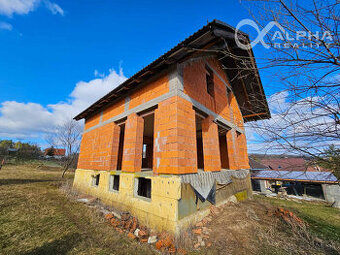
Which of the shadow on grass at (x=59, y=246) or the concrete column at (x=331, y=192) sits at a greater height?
the shadow on grass at (x=59, y=246)

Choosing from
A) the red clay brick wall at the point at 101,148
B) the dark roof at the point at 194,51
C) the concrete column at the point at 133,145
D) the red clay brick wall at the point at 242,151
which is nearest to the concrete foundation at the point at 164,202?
the concrete column at the point at 133,145

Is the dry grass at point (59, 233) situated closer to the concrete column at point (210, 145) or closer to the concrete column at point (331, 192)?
the concrete column at point (210, 145)

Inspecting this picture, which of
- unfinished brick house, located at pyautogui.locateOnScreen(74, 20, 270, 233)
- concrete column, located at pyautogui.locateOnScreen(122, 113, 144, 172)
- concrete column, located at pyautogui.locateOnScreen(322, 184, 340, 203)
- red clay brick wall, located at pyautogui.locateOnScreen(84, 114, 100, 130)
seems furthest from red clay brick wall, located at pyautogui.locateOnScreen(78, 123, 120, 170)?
concrete column, located at pyautogui.locateOnScreen(322, 184, 340, 203)

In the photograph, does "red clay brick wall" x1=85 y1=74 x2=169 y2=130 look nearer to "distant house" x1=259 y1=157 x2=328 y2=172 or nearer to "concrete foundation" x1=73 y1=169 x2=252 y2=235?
"concrete foundation" x1=73 y1=169 x2=252 y2=235

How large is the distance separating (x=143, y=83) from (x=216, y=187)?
4.85 meters

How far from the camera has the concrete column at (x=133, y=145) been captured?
5.00 meters

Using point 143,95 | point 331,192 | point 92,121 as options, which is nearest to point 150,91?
point 143,95

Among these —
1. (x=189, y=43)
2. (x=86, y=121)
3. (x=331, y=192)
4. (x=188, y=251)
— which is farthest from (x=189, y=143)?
(x=331, y=192)

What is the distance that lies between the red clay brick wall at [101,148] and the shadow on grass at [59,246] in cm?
291

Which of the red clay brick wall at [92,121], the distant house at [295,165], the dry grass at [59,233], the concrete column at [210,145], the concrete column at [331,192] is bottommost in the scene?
the concrete column at [331,192]

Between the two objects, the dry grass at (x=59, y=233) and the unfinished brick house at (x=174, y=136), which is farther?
the unfinished brick house at (x=174, y=136)

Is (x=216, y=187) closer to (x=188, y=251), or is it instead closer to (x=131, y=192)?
(x=188, y=251)

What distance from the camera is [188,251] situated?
9.99 feet

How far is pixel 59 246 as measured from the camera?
3098 millimetres
